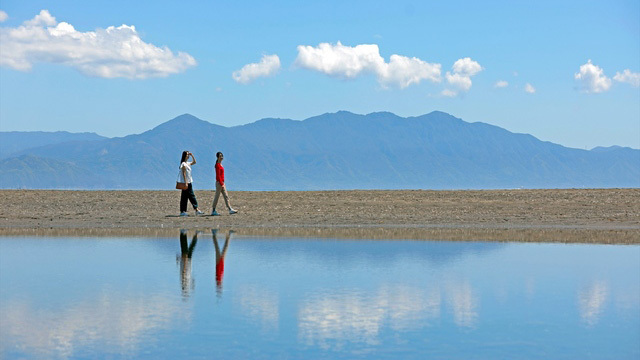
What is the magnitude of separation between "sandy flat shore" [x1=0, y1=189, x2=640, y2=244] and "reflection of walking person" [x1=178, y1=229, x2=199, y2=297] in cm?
164

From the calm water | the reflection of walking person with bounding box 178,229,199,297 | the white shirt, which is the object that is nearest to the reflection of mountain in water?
the calm water

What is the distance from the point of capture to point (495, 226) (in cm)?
2284

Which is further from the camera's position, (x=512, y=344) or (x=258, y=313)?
(x=258, y=313)

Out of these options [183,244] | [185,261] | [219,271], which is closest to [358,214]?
[183,244]

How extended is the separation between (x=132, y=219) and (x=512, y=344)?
17647mm

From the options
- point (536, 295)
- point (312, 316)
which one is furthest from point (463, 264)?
point (312, 316)

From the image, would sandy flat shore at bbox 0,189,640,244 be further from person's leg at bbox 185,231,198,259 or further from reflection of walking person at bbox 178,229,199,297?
reflection of walking person at bbox 178,229,199,297

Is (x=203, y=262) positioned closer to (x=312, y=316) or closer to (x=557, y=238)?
(x=312, y=316)

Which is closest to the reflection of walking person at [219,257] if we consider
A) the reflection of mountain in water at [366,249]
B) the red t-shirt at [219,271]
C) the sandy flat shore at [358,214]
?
the red t-shirt at [219,271]

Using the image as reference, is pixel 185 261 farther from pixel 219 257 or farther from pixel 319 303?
pixel 319 303

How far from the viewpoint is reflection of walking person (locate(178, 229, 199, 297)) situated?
1188 centimetres

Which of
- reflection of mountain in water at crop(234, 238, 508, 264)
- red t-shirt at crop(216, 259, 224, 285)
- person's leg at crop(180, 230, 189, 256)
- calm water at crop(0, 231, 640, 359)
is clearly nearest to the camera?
calm water at crop(0, 231, 640, 359)

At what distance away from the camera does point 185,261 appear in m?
14.8

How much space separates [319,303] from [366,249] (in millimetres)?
6533
